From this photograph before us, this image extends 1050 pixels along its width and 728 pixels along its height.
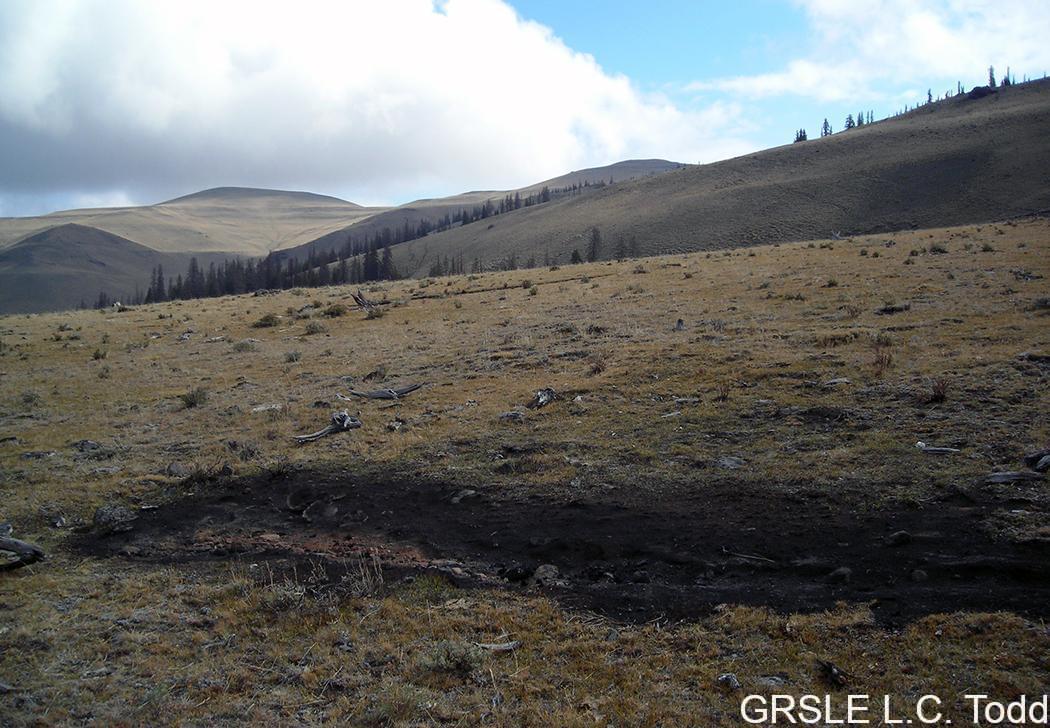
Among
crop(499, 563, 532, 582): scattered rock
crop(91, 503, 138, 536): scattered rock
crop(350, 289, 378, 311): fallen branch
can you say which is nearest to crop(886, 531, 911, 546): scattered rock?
crop(499, 563, 532, 582): scattered rock

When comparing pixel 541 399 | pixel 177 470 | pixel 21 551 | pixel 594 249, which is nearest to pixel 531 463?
pixel 541 399

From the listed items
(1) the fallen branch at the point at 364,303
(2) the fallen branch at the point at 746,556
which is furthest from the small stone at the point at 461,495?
(1) the fallen branch at the point at 364,303

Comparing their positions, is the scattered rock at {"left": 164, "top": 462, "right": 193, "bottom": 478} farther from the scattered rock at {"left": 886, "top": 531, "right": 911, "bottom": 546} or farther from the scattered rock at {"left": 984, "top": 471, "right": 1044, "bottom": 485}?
the scattered rock at {"left": 984, "top": 471, "right": 1044, "bottom": 485}

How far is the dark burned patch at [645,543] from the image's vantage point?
291 inches

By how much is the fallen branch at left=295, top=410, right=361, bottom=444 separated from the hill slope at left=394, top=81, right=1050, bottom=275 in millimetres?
86802

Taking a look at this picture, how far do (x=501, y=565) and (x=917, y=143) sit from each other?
5480 inches

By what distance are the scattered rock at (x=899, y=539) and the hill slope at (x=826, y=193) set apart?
90049mm

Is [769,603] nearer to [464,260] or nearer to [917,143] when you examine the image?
[464,260]

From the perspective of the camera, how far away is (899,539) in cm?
805

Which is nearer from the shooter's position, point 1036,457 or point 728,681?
point 728,681

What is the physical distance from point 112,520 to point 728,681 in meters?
10.6

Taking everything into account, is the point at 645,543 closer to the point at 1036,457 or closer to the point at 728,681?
the point at 728,681

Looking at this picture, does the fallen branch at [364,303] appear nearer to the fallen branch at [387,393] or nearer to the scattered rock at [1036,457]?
the fallen branch at [387,393]

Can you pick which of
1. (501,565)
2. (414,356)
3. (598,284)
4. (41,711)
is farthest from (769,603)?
(598,284)
